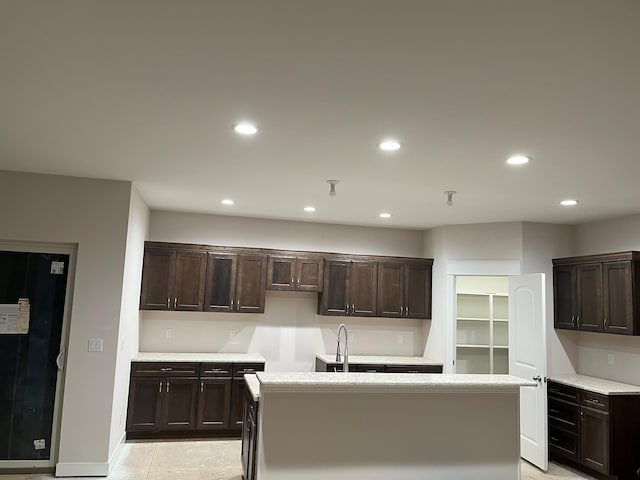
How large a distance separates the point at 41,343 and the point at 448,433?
142 inches

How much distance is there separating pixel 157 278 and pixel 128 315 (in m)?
0.96

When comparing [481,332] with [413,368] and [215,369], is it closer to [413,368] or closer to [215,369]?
[413,368]

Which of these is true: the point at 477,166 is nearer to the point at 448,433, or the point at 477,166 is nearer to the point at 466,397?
the point at 466,397

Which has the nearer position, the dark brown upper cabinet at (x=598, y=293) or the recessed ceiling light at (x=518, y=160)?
the recessed ceiling light at (x=518, y=160)

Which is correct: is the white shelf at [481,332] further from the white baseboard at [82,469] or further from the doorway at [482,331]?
the white baseboard at [82,469]

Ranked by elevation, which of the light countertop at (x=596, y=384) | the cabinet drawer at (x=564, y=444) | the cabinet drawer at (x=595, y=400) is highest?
the light countertop at (x=596, y=384)

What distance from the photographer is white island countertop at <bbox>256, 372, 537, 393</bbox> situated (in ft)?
12.1

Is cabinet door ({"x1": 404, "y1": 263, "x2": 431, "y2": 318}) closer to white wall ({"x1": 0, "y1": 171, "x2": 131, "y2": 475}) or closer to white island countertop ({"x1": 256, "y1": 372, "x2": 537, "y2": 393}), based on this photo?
white island countertop ({"x1": 256, "y1": 372, "x2": 537, "y2": 393})

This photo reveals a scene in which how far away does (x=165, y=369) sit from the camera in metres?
5.75

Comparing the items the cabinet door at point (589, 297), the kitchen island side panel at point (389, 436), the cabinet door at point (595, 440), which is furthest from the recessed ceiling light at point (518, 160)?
the cabinet door at point (595, 440)

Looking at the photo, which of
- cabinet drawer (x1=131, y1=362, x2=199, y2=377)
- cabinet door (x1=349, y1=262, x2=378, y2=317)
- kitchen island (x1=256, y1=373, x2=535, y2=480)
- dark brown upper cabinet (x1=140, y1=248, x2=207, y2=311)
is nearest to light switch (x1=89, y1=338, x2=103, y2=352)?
cabinet drawer (x1=131, y1=362, x2=199, y2=377)

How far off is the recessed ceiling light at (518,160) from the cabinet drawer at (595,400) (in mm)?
2656

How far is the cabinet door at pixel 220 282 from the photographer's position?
6301mm

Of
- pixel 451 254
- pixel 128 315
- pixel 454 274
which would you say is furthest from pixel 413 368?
pixel 128 315
